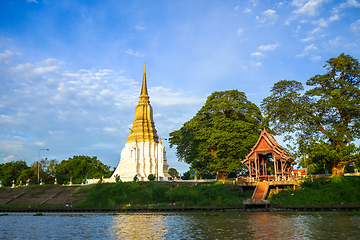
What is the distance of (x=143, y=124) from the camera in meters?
75.3

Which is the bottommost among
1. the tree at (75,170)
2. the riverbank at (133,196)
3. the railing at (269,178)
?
the riverbank at (133,196)

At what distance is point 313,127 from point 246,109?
12.3 m

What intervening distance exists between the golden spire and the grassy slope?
2490 centimetres

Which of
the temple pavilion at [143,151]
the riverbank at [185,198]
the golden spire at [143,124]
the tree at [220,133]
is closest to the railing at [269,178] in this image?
the riverbank at [185,198]

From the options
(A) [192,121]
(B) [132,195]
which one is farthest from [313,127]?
(B) [132,195]

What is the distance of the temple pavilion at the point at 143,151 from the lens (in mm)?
68625

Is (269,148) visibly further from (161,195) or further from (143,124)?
(143,124)

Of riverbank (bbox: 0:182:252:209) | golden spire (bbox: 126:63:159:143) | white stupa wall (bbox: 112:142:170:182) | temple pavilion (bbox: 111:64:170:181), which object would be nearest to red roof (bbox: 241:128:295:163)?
riverbank (bbox: 0:182:252:209)

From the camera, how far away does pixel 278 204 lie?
103 ft

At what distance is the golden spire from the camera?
73.5 metres

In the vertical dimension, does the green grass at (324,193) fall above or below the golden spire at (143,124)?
below

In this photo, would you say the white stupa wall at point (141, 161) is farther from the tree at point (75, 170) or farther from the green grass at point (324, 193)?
the green grass at point (324, 193)

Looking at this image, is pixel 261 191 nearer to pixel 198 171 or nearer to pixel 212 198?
pixel 212 198

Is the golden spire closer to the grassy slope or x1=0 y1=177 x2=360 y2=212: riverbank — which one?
x1=0 y1=177 x2=360 y2=212: riverbank
